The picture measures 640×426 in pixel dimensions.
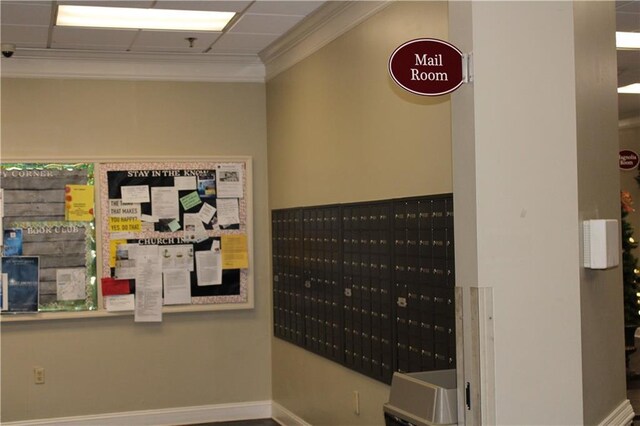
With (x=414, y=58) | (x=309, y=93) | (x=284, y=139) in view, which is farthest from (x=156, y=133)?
(x=414, y=58)

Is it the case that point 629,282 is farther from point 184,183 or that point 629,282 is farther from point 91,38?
point 91,38

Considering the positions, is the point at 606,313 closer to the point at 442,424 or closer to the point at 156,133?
the point at 442,424

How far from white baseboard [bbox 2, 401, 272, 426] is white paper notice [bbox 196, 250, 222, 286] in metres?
1.00

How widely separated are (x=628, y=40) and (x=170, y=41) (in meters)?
3.27

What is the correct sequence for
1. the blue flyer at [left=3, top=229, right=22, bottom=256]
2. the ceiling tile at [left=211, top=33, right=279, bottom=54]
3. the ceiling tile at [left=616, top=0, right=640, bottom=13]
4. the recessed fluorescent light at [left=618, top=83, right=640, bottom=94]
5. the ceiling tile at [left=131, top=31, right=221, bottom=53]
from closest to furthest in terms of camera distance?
the ceiling tile at [left=616, top=0, right=640, bottom=13]
the ceiling tile at [left=131, top=31, right=221, bottom=53]
the ceiling tile at [left=211, top=33, right=279, bottom=54]
the blue flyer at [left=3, top=229, right=22, bottom=256]
the recessed fluorescent light at [left=618, top=83, right=640, bottom=94]

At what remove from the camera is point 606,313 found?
3.48 m

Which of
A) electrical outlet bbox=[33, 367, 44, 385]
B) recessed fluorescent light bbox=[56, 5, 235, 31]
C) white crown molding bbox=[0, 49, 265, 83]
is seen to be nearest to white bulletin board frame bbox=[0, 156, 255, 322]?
electrical outlet bbox=[33, 367, 44, 385]

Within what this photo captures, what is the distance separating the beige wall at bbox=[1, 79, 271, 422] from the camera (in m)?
6.46

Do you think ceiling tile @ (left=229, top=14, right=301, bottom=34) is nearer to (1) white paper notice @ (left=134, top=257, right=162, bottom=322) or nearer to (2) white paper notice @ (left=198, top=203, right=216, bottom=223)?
(2) white paper notice @ (left=198, top=203, right=216, bottom=223)

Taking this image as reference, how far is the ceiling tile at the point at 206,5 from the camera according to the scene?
4.92m

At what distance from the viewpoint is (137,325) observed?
6656 millimetres

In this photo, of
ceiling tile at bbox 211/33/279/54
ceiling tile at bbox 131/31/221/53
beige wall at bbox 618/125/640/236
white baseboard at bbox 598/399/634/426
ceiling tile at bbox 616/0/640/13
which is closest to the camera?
white baseboard at bbox 598/399/634/426

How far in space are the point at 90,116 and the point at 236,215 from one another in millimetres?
1342

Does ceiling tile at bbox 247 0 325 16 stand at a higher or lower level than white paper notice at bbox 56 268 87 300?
higher
